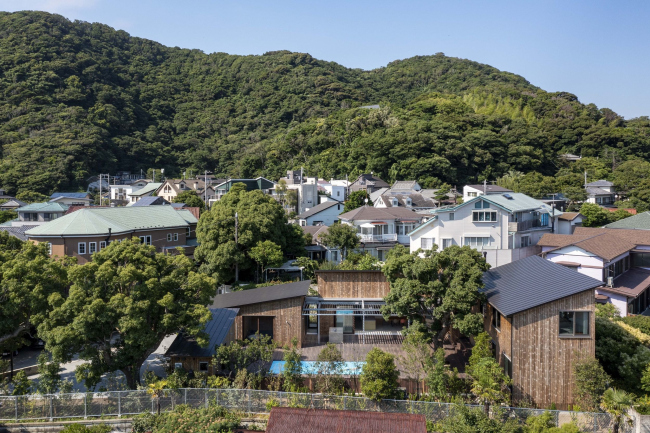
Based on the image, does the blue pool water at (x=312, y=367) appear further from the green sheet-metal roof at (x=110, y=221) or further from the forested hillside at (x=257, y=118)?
the forested hillside at (x=257, y=118)

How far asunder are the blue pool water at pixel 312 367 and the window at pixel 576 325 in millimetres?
6141

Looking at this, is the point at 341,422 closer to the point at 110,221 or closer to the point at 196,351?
the point at 196,351

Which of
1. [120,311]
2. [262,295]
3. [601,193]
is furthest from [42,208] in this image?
[601,193]

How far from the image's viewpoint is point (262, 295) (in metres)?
17.3

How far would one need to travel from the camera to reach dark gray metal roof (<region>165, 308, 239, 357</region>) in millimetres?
13492

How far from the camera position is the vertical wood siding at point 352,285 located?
17.6 metres

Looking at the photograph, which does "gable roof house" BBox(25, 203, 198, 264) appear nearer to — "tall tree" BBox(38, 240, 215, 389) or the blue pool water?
"tall tree" BBox(38, 240, 215, 389)

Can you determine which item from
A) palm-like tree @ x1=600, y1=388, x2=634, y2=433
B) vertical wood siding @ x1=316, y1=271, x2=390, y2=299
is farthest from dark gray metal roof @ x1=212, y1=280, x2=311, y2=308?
palm-like tree @ x1=600, y1=388, x2=634, y2=433

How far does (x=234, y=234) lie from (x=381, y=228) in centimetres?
1143

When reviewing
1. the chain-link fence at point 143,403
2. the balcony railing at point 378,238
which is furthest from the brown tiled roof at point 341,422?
the balcony railing at point 378,238

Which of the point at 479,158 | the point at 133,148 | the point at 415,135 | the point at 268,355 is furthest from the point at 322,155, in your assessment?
the point at 268,355

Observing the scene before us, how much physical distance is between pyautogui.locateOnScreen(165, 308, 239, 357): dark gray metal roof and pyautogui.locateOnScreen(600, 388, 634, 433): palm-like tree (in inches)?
451

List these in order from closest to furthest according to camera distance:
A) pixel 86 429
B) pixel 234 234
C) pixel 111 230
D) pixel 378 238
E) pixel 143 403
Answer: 1. pixel 86 429
2. pixel 143 403
3. pixel 111 230
4. pixel 234 234
5. pixel 378 238

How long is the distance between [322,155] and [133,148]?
38742 mm
